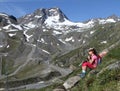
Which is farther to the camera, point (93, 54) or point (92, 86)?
point (93, 54)

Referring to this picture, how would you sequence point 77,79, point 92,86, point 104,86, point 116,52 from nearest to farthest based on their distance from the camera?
point 104,86, point 92,86, point 77,79, point 116,52

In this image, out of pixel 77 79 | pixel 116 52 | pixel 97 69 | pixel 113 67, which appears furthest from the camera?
pixel 116 52

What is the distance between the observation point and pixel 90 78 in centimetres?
1816

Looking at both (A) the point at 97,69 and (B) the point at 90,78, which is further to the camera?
(A) the point at 97,69

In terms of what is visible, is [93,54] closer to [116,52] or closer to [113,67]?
[113,67]

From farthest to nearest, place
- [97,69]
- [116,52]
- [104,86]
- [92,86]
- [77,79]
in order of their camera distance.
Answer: [116,52] < [77,79] < [97,69] < [92,86] < [104,86]

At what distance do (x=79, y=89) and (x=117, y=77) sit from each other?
2.77 metres

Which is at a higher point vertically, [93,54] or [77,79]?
[93,54]

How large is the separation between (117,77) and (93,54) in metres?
6.66

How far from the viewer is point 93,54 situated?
22.5 meters

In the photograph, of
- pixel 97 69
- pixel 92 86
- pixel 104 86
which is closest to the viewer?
pixel 104 86

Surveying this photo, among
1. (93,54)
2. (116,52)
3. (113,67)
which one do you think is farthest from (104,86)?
(116,52)

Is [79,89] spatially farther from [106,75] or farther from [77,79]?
[77,79]

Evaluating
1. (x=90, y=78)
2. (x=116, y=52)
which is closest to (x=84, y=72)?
(x=90, y=78)
